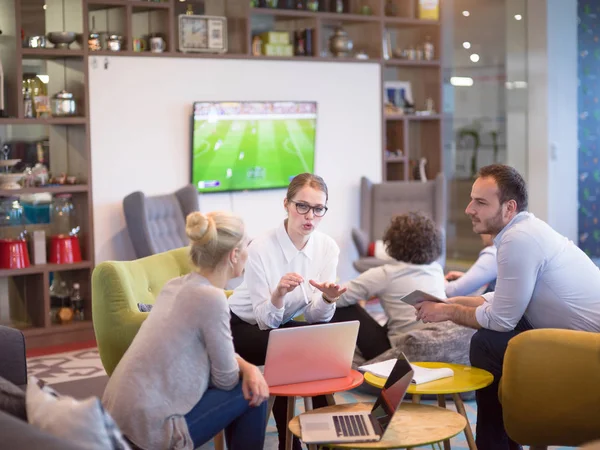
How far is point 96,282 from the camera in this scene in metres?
3.97

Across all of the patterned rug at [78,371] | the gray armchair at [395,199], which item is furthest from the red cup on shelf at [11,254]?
the gray armchair at [395,199]

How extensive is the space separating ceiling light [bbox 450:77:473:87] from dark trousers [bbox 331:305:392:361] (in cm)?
477

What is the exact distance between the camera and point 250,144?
7.29m

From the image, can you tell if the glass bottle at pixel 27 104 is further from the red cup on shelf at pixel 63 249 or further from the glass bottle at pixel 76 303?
the glass bottle at pixel 76 303

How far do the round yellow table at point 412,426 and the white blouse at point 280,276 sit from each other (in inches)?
28.1

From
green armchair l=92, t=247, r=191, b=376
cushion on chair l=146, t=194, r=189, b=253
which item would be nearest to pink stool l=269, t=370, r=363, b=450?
green armchair l=92, t=247, r=191, b=376

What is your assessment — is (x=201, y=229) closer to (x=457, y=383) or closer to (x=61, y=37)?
(x=457, y=383)

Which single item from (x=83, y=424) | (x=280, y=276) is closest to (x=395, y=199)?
(x=280, y=276)

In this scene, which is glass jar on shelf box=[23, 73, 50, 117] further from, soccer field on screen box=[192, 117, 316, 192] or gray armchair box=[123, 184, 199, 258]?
soccer field on screen box=[192, 117, 316, 192]

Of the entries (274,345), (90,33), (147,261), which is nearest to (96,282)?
(147,261)

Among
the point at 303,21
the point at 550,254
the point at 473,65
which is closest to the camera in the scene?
the point at 550,254

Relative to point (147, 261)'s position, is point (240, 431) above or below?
below

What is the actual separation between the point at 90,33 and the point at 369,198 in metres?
2.77

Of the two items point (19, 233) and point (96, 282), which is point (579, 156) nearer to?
point (19, 233)
